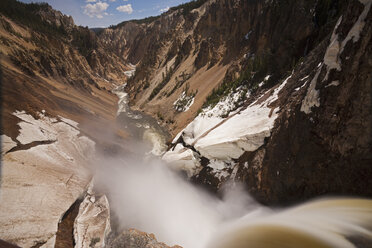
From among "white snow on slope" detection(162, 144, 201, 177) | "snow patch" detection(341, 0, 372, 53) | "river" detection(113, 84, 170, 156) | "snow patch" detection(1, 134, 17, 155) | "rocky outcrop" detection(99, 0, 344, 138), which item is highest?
"rocky outcrop" detection(99, 0, 344, 138)

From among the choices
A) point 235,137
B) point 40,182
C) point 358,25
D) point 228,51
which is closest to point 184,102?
point 228,51

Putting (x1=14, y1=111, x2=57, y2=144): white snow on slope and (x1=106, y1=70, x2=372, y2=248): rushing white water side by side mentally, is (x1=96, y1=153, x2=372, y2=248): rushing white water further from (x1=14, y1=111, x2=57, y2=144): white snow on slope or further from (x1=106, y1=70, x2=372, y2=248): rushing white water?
(x1=14, y1=111, x2=57, y2=144): white snow on slope

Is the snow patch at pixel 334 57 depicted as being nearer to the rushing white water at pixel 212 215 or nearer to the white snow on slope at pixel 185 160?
the rushing white water at pixel 212 215

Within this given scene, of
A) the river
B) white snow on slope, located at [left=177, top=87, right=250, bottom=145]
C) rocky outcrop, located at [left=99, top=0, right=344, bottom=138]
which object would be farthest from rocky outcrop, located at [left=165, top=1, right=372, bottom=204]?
the river

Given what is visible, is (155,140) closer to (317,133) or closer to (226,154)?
(226,154)

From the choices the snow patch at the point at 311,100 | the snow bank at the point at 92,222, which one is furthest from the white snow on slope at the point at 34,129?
the snow patch at the point at 311,100

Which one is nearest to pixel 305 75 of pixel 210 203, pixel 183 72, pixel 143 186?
pixel 210 203

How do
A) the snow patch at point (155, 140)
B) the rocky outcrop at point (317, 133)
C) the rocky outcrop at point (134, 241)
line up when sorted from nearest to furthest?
the rocky outcrop at point (134, 241) → the rocky outcrop at point (317, 133) → the snow patch at point (155, 140)

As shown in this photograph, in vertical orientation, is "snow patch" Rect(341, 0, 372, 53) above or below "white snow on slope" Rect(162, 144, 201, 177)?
above
